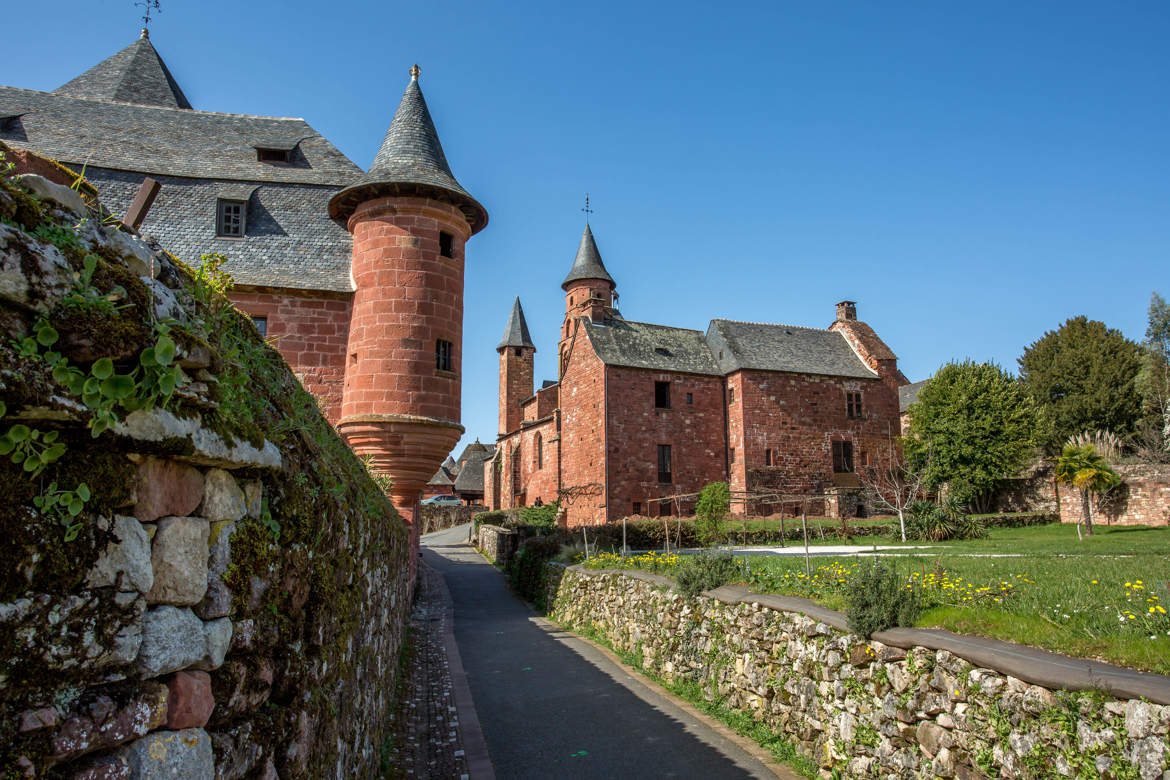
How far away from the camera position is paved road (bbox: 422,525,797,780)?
25.3ft

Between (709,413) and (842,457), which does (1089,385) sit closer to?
(842,457)

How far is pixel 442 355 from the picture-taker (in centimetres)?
1509

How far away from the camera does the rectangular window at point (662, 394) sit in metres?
37.0

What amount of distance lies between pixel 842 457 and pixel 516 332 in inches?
1141

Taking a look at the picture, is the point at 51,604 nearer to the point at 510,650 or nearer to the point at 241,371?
the point at 241,371

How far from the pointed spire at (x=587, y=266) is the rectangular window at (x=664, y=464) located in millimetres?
14889

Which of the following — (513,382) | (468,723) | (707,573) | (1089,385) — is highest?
(513,382)

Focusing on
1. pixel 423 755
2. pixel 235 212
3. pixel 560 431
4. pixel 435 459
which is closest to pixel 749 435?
pixel 560 431

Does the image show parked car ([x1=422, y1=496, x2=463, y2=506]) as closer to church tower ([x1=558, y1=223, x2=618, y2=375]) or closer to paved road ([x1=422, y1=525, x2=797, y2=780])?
church tower ([x1=558, y1=223, x2=618, y2=375])

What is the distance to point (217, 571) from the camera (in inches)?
96.6

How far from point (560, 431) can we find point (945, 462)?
2039 centimetres

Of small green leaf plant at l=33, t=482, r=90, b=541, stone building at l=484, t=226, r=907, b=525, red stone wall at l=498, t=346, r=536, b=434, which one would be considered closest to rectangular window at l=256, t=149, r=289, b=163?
small green leaf plant at l=33, t=482, r=90, b=541

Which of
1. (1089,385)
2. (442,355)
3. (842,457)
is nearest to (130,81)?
(442,355)

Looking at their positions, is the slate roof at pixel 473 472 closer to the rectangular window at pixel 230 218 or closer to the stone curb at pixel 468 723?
the rectangular window at pixel 230 218
